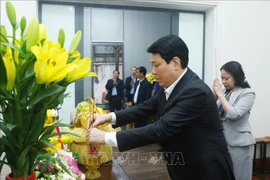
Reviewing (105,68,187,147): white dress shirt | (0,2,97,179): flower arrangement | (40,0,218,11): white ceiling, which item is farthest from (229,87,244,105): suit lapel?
(0,2,97,179): flower arrangement

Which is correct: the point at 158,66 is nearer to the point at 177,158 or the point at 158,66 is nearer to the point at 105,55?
the point at 177,158

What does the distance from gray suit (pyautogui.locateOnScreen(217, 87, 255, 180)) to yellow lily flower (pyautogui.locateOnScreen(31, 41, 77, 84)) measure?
1.62 m

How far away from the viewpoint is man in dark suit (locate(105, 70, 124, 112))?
397 centimetres

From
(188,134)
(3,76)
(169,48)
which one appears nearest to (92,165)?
(188,134)

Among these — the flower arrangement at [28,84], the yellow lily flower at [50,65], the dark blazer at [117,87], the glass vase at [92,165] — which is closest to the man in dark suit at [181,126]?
the glass vase at [92,165]

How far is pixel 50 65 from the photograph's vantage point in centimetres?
63

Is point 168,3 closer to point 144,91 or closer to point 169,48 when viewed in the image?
point 169,48

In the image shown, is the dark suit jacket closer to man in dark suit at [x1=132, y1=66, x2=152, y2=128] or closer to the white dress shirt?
man in dark suit at [x1=132, y1=66, x2=152, y2=128]

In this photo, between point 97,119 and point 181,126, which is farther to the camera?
point 97,119

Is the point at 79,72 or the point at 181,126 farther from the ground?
the point at 79,72

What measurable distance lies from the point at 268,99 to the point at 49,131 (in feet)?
9.30

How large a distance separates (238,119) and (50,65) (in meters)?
1.75

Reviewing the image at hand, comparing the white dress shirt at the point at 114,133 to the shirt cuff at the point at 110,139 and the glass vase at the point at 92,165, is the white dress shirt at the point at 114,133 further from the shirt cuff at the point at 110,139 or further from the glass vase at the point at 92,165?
the glass vase at the point at 92,165

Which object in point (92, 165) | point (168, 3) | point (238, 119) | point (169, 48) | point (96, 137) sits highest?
point (168, 3)
